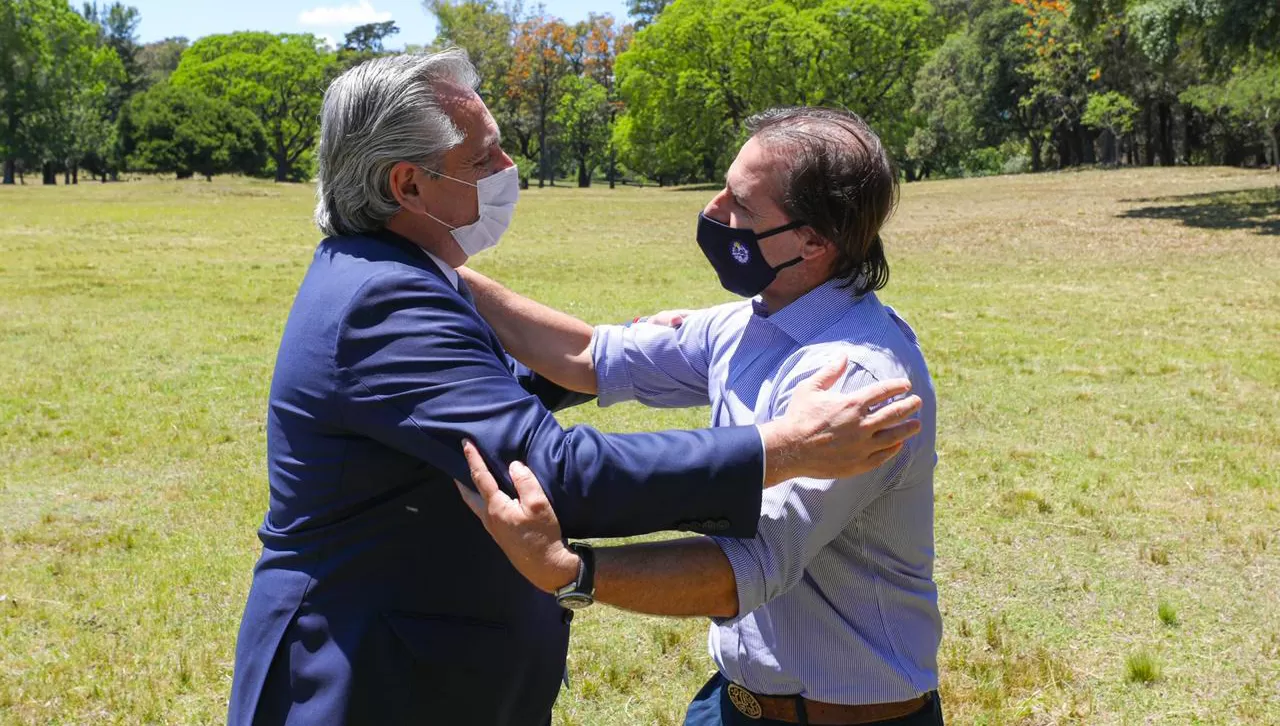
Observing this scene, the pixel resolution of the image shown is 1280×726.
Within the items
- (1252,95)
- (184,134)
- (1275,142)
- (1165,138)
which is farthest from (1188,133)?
(184,134)

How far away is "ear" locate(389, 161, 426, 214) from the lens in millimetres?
2328

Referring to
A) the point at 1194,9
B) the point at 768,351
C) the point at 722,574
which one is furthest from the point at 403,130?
the point at 1194,9

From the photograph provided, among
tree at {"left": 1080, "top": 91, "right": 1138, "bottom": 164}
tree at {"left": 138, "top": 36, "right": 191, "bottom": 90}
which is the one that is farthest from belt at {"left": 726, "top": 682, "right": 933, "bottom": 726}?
tree at {"left": 138, "top": 36, "right": 191, "bottom": 90}

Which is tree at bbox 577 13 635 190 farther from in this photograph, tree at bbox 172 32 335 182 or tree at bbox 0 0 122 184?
tree at bbox 0 0 122 184

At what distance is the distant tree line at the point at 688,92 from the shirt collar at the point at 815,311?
41170 mm

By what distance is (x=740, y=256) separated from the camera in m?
2.57

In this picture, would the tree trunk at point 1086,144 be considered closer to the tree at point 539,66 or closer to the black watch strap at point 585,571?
the tree at point 539,66

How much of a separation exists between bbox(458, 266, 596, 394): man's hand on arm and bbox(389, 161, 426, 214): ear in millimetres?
666

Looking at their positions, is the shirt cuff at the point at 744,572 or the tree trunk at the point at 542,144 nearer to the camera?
the shirt cuff at the point at 744,572

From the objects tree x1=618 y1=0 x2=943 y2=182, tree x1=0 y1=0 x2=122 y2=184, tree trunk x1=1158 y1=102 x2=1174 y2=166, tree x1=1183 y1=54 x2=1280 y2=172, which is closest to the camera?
tree x1=1183 y1=54 x2=1280 y2=172

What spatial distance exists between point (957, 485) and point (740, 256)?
559 cm

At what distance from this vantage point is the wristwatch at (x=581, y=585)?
1.93 metres

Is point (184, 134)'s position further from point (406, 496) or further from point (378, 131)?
point (406, 496)

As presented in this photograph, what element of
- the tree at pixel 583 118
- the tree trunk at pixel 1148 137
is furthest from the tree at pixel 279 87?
the tree trunk at pixel 1148 137
